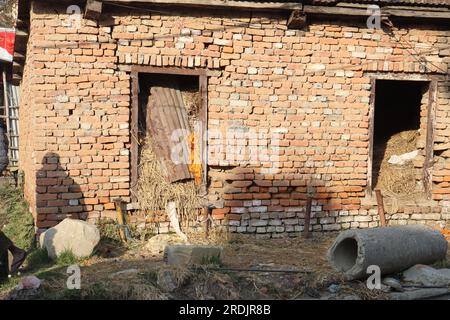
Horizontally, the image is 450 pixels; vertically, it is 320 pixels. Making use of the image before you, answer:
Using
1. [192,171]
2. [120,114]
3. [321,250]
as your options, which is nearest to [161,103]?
[120,114]

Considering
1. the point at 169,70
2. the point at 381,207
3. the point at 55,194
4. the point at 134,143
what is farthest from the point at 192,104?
the point at 381,207

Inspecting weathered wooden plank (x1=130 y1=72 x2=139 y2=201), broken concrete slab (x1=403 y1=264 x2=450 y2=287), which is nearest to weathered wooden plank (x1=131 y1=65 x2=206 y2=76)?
weathered wooden plank (x1=130 y1=72 x2=139 y2=201)

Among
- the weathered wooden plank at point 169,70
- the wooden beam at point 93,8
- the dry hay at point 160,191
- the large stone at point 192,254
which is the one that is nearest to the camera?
the large stone at point 192,254

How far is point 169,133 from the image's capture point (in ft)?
21.6

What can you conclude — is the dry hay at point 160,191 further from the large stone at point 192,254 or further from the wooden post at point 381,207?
the wooden post at point 381,207

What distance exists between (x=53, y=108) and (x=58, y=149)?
56 cm

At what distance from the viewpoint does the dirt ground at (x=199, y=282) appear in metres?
3.98

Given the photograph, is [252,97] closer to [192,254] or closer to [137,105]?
[137,105]

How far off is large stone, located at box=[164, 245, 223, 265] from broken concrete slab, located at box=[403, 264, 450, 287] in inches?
78.4

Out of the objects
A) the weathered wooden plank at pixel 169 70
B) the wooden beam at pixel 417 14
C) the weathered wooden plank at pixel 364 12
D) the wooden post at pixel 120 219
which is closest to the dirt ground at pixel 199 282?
the wooden post at pixel 120 219

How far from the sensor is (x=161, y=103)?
661 centimetres

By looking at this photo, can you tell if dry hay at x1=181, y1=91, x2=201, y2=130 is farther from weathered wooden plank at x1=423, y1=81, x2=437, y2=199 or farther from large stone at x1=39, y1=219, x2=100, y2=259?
weathered wooden plank at x1=423, y1=81, x2=437, y2=199

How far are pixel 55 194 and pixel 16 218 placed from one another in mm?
2136

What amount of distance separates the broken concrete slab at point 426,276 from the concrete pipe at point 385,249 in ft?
0.25
